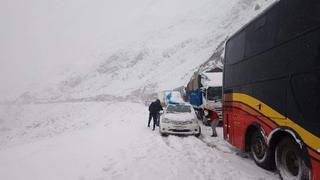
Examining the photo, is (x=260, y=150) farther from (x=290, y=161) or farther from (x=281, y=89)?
(x=281, y=89)

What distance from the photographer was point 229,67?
34.1 ft

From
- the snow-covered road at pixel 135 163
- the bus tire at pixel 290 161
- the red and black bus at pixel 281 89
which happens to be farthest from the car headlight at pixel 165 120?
the bus tire at pixel 290 161

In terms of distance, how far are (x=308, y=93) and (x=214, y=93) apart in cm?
1465

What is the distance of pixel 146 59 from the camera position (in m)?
124

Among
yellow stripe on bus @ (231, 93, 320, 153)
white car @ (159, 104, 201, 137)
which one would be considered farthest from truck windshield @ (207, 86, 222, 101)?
yellow stripe on bus @ (231, 93, 320, 153)

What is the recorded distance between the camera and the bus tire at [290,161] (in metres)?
5.83

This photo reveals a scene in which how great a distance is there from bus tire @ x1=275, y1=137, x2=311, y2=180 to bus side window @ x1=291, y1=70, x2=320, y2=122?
2.69ft

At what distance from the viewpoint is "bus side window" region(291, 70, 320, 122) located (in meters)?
5.20

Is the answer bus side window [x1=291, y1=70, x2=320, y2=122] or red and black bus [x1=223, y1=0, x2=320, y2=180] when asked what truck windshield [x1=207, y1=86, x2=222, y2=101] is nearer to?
red and black bus [x1=223, y1=0, x2=320, y2=180]

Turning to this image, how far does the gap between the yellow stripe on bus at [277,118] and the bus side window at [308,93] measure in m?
0.29

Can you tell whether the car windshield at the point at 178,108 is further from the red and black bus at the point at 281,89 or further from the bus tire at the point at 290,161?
the bus tire at the point at 290,161

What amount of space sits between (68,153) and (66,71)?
524ft

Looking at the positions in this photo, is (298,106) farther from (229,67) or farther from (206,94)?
(206,94)

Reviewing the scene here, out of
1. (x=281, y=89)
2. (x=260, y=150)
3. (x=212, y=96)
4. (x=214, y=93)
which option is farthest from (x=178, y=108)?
(x=281, y=89)
